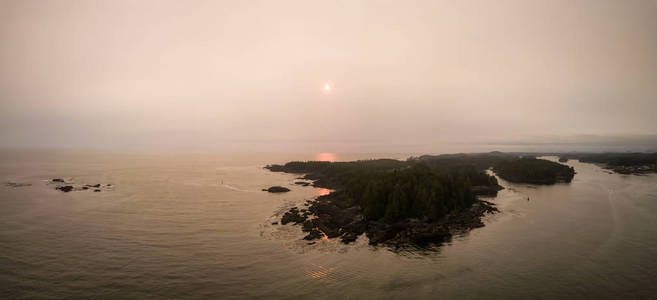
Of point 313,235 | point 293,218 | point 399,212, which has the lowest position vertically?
point 313,235

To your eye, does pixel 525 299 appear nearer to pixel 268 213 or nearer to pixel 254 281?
pixel 254 281

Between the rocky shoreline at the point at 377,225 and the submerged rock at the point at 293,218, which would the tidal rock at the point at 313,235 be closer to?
the rocky shoreline at the point at 377,225

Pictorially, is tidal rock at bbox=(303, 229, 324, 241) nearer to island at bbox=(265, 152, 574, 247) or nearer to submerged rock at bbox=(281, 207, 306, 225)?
island at bbox=(265, 152, 574, 247)

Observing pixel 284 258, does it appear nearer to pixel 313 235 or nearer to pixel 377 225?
pixel 313 235

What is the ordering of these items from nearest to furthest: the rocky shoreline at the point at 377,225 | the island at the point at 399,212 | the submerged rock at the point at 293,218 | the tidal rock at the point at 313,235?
the tidal rock at the point at 313,235
the rocky shoreline at the point at 377,225
the island at the point at 399,212
the submerged rock at the point at 293,218

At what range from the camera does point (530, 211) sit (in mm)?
63312

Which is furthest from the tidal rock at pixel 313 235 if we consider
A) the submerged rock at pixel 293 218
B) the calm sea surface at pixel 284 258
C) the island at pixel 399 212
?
the submerged rock at pixel 293 218

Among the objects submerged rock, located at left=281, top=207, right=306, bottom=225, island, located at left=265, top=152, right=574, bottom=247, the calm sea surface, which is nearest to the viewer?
the calm sea surface

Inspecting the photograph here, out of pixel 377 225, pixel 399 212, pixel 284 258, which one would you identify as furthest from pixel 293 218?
pixel 399 212

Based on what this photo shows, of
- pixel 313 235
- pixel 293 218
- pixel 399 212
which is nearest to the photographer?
pixel 313 235

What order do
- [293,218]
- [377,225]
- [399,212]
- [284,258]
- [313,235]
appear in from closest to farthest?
[284,258] < [313,235] < [377,225] < [399,212] < [293,218]

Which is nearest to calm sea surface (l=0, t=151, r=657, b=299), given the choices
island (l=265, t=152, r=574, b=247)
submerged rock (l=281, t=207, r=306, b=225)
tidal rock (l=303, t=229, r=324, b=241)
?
tidal rock (l=303, t=229, r=324, b=241)

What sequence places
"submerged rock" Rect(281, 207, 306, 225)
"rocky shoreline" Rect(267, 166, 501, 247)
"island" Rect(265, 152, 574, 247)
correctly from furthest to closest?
"submerged rock" Rect(281, 207, 306, 225), "island" Rect(265, 152, 574, 247), "rocky shoreline" Rect(267, 166, 501, 247)

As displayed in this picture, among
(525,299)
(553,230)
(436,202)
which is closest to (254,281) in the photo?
(525,299)
